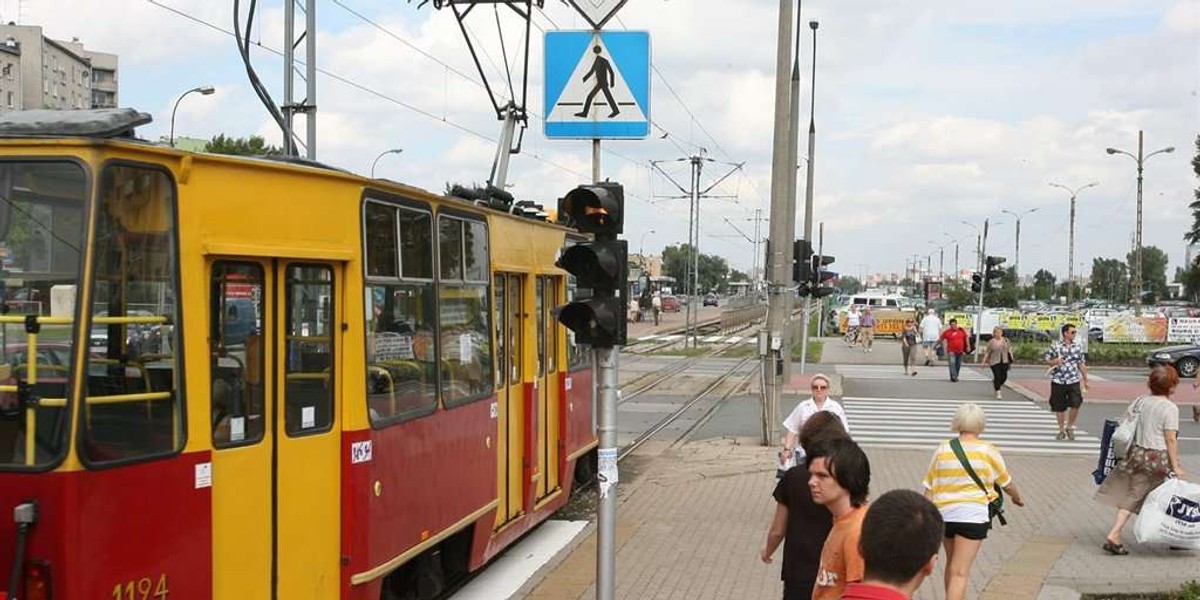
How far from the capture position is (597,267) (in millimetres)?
6922

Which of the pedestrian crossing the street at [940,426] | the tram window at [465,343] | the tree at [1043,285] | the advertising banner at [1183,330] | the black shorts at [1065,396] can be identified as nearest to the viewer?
the tram window at [465,343]

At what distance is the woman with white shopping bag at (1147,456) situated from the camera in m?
9.99

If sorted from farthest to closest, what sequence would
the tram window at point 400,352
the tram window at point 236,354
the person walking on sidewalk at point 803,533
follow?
the tram window at point 400,352 < the tram window at point 236,354 < the person walking on sidewalk at point 803,533

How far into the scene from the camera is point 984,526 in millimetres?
7520

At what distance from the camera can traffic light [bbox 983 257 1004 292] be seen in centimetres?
3192

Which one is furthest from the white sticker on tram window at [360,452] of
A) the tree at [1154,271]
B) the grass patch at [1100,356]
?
the tree at [1154,271]

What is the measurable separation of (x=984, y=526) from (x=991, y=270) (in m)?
26.0

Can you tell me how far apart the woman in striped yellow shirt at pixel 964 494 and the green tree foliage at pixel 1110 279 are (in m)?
135

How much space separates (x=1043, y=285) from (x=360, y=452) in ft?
533

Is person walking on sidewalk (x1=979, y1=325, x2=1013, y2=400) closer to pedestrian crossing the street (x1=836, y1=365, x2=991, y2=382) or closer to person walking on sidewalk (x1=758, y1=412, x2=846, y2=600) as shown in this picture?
pedestrian crossing the street (x1=836, y1=365, x2=991, y2=382)

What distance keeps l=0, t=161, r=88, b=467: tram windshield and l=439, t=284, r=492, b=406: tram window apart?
→ 10.9 feet

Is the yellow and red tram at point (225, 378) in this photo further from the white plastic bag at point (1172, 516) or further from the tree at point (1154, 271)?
the tree at point (1154, 271)

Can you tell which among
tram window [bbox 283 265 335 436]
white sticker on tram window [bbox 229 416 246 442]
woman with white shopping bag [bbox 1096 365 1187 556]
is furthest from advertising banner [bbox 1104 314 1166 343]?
white sticker on tram window [bbox 229 416 246 442]

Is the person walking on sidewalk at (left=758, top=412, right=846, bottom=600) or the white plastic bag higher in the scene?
the person walking on sidewalk at (left=758, top=412, right=846, bottom=600)
